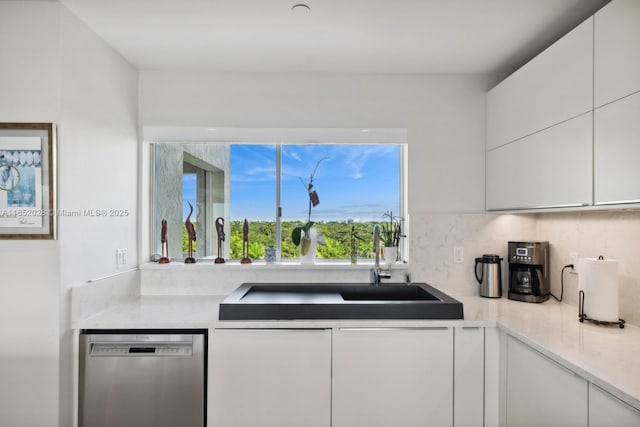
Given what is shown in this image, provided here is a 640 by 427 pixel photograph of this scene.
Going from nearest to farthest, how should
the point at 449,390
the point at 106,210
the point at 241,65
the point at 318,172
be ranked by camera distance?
the point at 449,390, the point at 106,210, the point at 241,65, the point at 318,172

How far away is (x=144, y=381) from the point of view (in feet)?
5.93

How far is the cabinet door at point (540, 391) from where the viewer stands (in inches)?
51.1

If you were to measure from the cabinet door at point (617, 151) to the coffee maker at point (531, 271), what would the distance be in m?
0.78

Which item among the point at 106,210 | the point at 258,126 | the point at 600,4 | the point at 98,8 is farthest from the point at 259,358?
the point at 600,4

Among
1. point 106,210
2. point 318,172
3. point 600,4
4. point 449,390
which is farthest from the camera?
point 318,172

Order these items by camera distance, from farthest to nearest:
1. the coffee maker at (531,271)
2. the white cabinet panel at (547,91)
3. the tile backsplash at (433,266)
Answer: the tile backsplash at (433,266) → the coffee maker at (531,271) → the white cabinet panel at (547,91)

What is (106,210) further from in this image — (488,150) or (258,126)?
(488,150)

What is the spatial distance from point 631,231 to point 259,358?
77.8 inches

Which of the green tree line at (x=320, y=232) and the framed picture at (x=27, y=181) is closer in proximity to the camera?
the framed picture at (x=27, y=181)

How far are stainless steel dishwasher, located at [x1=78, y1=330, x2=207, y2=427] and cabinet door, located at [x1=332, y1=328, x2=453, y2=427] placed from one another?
716 millimetres

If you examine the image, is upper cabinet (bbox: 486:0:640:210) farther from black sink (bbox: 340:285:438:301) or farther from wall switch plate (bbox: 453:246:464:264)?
black sink (bbox: 340:285:438:301)

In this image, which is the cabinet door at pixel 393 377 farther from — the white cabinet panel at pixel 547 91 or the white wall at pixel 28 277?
the white wall at pixel 28 277

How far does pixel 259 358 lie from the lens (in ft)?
5.97

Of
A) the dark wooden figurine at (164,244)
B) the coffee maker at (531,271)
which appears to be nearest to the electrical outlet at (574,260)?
the coffee maker at (531,271)
